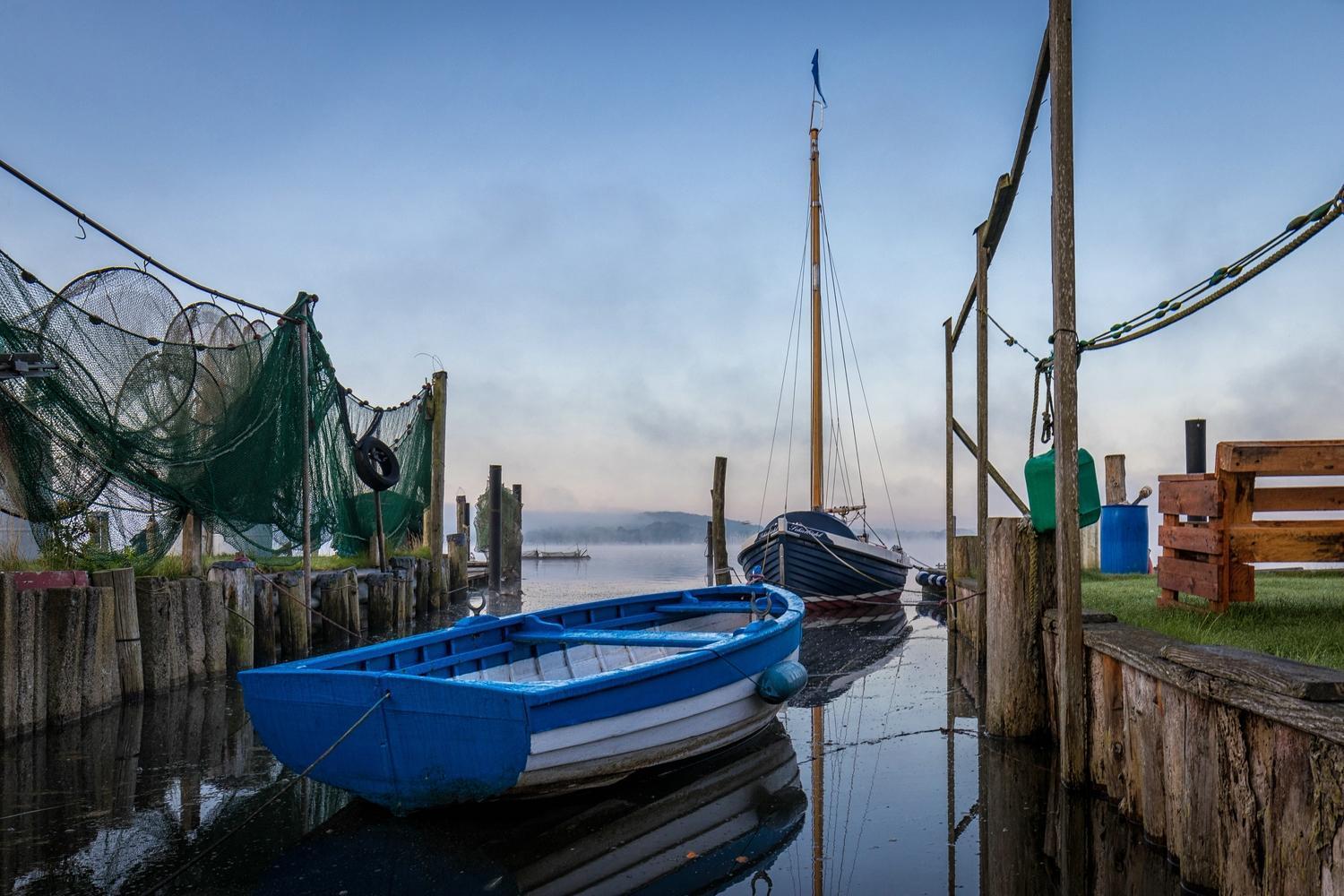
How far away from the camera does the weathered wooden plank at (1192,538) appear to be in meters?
6.53

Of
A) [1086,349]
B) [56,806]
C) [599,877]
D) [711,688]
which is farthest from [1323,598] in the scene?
[56,806]

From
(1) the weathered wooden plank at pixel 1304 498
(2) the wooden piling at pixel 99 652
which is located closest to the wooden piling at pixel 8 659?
(2) the wooden piling at pixel 99 652

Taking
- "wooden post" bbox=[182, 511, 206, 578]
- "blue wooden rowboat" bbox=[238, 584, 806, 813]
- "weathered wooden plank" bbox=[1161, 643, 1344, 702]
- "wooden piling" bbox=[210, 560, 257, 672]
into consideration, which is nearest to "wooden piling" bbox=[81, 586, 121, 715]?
"wooden piling" bbox=[210, 560, 257, 672]

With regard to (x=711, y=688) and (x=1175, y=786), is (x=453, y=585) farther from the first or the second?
(x=1175, y=786)

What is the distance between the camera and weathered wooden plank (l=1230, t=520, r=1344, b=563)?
639 cm

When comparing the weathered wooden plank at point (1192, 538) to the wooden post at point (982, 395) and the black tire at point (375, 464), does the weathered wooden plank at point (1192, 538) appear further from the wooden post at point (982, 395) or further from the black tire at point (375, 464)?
the black tire at point (375, 464)

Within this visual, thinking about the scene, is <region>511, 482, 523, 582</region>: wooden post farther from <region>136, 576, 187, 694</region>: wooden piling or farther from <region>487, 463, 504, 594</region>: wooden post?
<region>136, 576, 187, 694</region>: wooden piling

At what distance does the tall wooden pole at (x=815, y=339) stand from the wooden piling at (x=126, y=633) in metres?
15.1

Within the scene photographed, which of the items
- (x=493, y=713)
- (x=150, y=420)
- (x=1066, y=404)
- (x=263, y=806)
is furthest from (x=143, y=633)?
(x=1066, y=404)

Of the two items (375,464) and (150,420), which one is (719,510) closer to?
(375,464)

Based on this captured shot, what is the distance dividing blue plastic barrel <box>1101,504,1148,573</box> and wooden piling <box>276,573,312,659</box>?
40.0ft

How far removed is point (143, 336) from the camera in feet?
30.9

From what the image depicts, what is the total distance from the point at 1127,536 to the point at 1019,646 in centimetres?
841

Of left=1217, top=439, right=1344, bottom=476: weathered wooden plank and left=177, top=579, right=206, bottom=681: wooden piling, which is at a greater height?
left=1217, top=439, right=1344, bottom=476: weathered wooden plank
